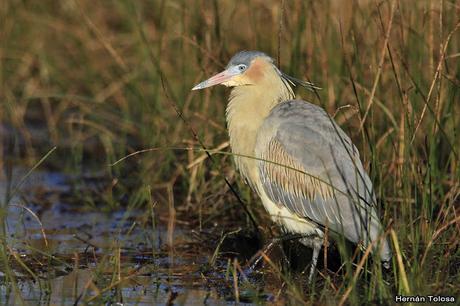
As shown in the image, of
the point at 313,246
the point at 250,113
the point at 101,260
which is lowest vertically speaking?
the point at 313,246

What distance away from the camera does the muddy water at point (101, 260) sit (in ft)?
17.2

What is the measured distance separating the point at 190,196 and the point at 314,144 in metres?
1.55

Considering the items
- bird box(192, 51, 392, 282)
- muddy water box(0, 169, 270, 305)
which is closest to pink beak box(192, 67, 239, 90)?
bird box(192, 51, 392, 282)

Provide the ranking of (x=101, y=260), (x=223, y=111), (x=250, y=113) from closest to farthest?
(x=101, y=260), (x=250, y=113), (x=223, y=111)

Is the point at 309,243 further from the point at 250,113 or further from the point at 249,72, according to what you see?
the point at 249,72

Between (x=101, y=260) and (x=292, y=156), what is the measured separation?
4.12 feet

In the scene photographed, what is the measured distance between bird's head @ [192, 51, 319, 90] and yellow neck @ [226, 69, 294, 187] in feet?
0.06

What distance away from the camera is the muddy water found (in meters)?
5.23

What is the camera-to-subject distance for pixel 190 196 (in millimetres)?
7078

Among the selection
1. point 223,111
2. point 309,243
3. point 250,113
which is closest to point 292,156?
point 250,113

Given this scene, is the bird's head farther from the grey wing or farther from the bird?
the grey wing

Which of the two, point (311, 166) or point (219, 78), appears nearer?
point (311, 166)

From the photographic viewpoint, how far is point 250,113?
6.18 m

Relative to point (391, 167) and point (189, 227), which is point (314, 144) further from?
point (189, 227)
